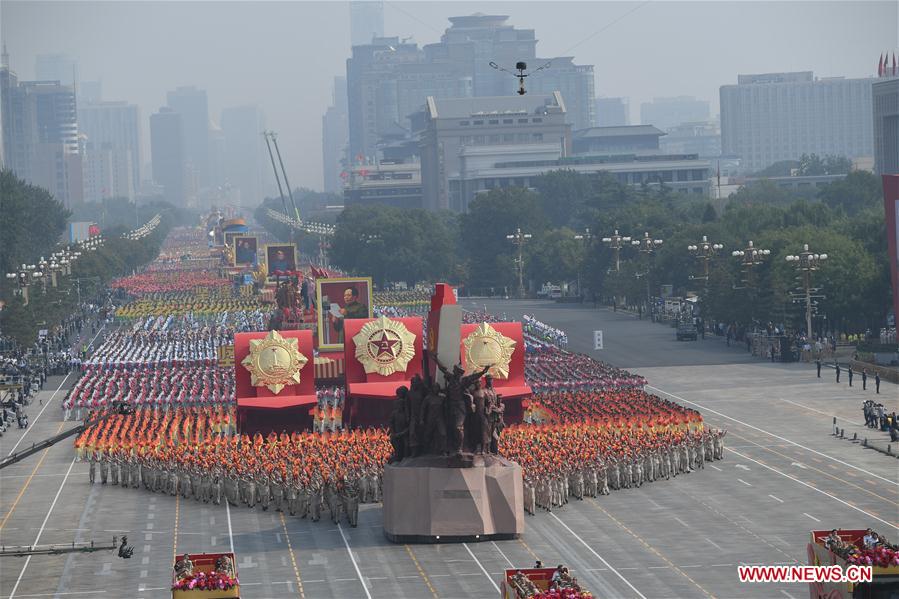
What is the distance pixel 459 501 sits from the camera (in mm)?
48844

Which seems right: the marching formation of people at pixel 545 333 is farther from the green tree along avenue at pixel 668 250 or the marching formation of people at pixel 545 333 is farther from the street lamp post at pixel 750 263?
the street lamp post at pixel 750 263

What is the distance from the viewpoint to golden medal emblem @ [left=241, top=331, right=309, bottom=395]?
68.0m

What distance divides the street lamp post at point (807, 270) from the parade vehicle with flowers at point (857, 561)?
59705mm

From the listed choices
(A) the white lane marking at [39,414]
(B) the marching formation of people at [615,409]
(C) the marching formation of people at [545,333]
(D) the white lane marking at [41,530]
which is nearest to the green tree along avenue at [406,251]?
(C) the marching formation of people at [545,333]

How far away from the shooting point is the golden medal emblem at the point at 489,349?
2662 inches

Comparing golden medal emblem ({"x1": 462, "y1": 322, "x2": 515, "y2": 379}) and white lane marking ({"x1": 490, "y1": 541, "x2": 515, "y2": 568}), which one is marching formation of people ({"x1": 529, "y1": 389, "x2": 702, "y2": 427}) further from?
white lane marking ({"x1": 490, "y1": 541, "x2": 515, "y2": 568})

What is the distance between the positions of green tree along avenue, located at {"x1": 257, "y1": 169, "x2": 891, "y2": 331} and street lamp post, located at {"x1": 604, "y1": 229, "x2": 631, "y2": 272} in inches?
42.4

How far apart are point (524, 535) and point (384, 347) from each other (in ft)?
67.0

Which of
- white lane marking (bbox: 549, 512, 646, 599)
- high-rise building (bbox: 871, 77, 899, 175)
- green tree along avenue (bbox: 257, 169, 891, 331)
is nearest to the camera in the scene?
white lane marking (bbox: 549, 512, 646, 599)

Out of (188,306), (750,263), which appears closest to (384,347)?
(750,263)

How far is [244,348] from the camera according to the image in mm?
68500

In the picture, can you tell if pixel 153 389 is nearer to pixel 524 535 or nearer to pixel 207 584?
pixel 524 535

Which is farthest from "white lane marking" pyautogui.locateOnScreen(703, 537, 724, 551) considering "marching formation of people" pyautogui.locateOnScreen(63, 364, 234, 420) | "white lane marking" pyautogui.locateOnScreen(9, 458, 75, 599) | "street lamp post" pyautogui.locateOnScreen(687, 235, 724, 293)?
"street lamp post" pyautogui.locateOnScreen(687, 235, 724, 293)

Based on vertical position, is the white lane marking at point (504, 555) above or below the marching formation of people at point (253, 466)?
below
